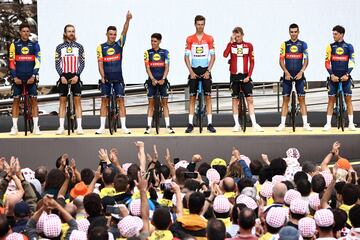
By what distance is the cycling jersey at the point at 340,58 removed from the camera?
Result: 1470cm

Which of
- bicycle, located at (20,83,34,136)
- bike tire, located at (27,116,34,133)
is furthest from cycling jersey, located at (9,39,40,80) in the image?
bike tire, located at (27,116,34,133)

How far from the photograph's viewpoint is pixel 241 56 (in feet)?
48.6

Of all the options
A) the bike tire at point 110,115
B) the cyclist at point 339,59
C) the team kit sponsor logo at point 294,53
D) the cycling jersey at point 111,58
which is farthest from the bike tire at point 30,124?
the cyclist at point 339,59

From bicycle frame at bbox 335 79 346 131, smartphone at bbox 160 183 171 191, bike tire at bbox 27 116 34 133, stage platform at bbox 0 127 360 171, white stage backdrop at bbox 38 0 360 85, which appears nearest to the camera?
smartphone at bbox 160 183 171 191

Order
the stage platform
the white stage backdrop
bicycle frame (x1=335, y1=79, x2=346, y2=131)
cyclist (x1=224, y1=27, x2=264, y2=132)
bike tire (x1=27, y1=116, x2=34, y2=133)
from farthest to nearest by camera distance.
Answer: the white stage backdrop < bike tire (x1=27, y1=116, x2=34, y2=133) < bicycle frame (x1=335, y1=79, x2=346, y2=131) < cyclist (x1=224, y1=27, x2=264, y2=132) < the stage platform

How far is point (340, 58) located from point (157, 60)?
2.92m

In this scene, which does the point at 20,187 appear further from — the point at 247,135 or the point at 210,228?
the point at 247,135

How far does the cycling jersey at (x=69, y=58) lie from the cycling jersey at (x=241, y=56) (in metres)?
2.36

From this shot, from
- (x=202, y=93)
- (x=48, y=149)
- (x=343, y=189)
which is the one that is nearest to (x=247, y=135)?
(x=202, y=93)

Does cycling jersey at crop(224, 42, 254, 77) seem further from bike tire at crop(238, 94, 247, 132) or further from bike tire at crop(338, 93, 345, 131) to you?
bike tire at crop(338, 93, 345, 131)

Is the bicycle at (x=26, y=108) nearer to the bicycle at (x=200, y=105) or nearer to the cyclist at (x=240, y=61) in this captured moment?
the bicycle at (x=200, y=105)

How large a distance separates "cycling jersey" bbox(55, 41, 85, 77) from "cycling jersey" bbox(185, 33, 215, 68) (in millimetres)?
1735

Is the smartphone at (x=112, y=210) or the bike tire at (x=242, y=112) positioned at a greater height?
the bike tire at (x=242, y=112)

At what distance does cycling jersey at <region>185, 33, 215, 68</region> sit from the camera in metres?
14.7
